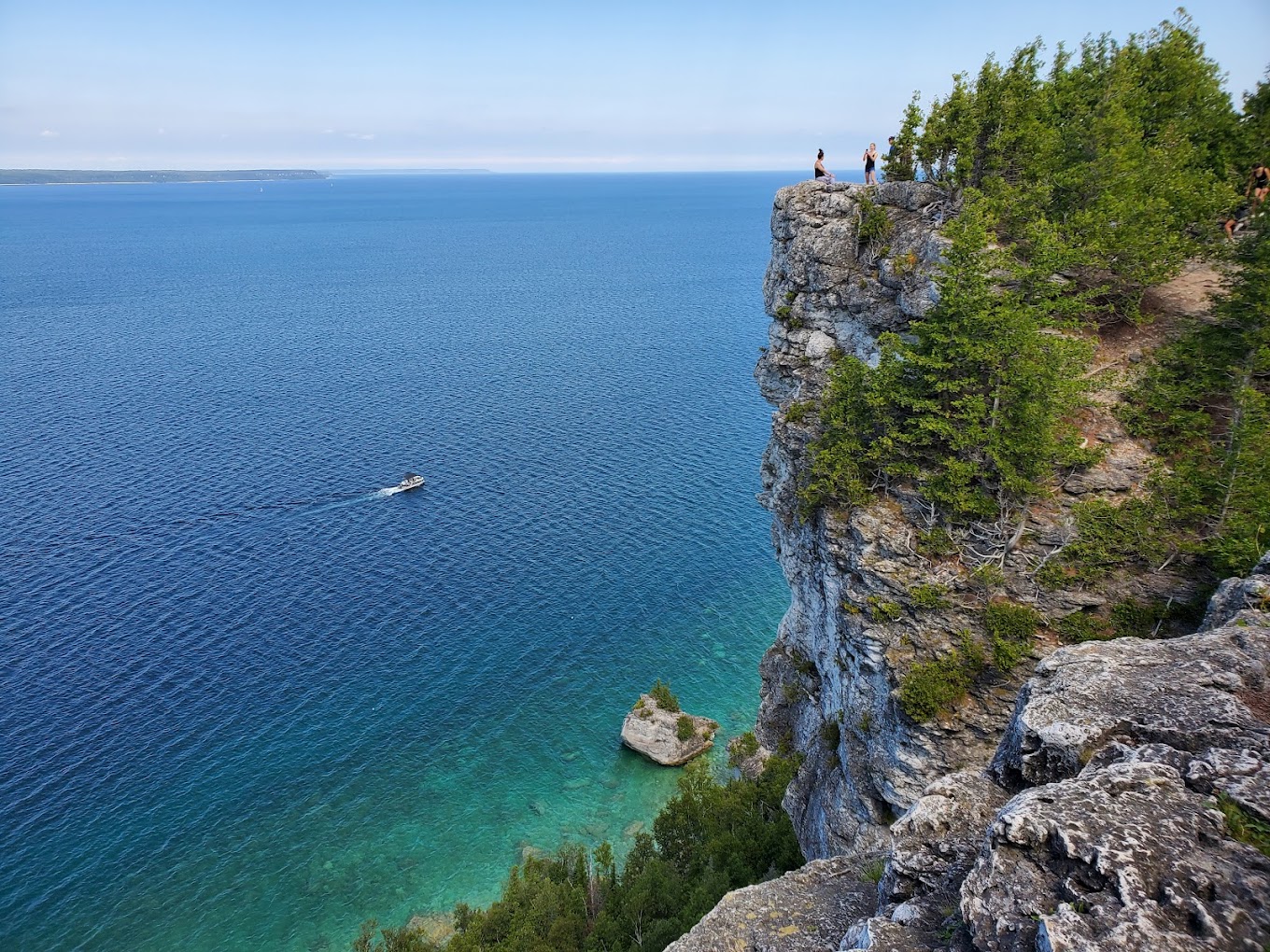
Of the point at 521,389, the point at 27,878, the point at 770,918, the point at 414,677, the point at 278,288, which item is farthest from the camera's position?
the point at 278,288

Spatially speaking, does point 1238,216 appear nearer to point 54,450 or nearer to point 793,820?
point 793,820

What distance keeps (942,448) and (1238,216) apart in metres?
19.5

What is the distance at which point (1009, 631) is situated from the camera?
76.5 feet

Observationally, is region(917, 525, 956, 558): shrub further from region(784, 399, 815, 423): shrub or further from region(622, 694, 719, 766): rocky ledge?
region(622, 694, 719, 766): rocky ledge

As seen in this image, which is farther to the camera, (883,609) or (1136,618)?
(883,609)

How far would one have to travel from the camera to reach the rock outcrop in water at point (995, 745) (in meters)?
10.4

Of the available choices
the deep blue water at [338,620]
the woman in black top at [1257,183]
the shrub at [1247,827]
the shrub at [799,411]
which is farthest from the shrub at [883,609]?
the deep blue water at [338,620]

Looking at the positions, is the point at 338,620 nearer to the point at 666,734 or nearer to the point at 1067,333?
the point at 666,734

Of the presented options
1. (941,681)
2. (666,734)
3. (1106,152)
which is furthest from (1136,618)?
(666,734)

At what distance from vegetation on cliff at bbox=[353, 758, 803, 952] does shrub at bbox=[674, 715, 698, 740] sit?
35.2ft

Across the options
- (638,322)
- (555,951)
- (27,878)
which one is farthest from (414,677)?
(638,322)

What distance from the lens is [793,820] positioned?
106 ft

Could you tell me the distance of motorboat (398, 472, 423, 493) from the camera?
8100 centimetres

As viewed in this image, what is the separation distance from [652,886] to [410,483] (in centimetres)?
5748
